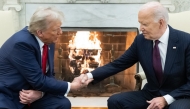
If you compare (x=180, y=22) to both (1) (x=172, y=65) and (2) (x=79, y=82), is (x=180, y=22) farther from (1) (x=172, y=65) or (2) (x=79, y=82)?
(2) (x=79, y=82)

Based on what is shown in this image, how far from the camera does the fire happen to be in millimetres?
3772

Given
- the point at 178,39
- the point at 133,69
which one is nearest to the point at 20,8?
the point at 133,69

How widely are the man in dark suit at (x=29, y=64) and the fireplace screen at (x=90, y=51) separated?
1.53 meters

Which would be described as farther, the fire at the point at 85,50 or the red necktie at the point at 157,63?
the fire at the point at 85,50

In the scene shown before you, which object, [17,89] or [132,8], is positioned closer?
[17,89]

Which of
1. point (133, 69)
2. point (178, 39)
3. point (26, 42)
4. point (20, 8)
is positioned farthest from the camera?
point (133, 69)

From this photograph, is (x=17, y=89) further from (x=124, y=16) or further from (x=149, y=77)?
(x=124, y=16)

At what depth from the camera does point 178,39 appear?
88.8 inches

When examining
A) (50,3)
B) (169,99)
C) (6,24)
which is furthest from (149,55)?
(50,3)

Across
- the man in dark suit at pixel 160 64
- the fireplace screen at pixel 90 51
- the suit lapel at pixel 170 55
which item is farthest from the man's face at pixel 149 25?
the fireplace screen at pixel 90 51

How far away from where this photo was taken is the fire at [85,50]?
377 centimetres

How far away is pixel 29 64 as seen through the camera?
82.8 inches

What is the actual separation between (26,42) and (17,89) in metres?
0.32

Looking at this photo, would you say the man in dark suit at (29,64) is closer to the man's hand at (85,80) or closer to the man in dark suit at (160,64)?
the man's hand at (85,80)
